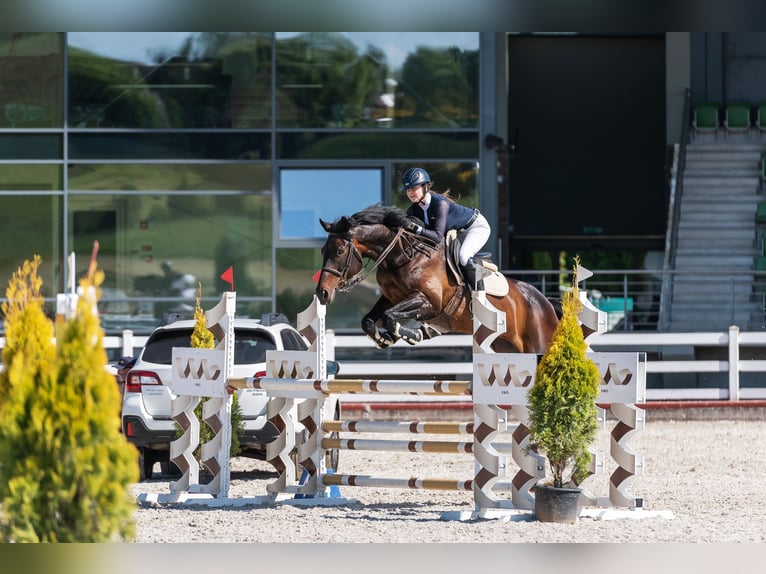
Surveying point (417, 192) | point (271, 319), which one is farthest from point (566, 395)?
point (271, 319)

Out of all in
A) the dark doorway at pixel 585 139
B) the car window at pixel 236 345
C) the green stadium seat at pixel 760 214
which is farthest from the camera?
the dark doorway at pixel 585 139

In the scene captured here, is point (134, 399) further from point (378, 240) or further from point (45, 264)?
point (45, 264)

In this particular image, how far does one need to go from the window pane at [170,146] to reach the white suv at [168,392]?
31.3 ft

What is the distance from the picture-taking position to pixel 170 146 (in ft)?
67.7

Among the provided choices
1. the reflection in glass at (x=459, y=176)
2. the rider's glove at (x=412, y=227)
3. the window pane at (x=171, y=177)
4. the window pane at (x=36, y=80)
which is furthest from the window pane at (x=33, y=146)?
the rider's glove at (x=412, y=227)

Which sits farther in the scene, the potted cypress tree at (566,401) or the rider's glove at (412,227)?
the rider's glove at (412,227)

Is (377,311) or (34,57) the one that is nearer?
(377,311)

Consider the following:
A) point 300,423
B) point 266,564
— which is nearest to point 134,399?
point 300,423

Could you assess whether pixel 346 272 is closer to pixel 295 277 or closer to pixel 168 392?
pixel 168 392

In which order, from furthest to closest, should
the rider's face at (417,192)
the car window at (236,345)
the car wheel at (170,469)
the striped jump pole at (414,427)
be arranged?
the car wheel at (170,469) → the car window at (236,345) → the rider's face at (417,192) → the striped jump pole at (414,427)

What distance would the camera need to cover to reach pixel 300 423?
976 cm

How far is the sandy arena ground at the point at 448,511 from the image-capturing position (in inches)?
304

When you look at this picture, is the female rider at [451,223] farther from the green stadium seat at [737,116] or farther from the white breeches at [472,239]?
the green stadium seat at [737,116]

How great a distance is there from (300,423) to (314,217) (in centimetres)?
1104
